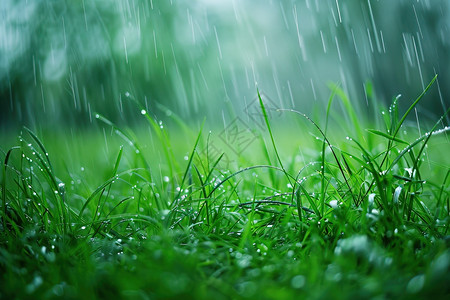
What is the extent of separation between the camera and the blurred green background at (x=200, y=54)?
588 cm

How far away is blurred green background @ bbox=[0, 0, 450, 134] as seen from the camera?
5.88 meters

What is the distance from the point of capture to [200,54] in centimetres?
890

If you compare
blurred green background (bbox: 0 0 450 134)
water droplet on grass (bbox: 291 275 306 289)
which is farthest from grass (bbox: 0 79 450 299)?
blurred green background (bbox: 0 0 450 134)

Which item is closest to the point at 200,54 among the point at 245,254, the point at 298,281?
the point at 245,254

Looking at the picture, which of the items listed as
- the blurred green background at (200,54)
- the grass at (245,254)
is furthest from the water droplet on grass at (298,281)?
the blurred green background at (200,54)

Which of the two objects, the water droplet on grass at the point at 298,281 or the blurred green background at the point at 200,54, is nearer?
the water droplet on grass at the point at 298,281

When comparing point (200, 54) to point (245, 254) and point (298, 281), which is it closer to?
point (245, 254)

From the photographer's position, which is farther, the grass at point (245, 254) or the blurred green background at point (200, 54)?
the blurred green background at point (200, 54)

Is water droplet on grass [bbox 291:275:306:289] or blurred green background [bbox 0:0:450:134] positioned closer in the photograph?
water droplet on grass [bbox 291:275:306:289]

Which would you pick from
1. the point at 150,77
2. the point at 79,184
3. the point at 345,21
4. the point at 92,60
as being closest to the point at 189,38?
the point at 150,77

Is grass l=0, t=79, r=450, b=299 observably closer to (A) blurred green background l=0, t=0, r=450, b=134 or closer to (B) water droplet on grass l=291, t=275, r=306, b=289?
(B) water droplet on grass l=291, t=275, r=306, b=289

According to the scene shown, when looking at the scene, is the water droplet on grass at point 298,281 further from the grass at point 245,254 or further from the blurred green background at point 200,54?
the blurred green background at point 200,54

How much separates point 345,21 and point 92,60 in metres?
4.21

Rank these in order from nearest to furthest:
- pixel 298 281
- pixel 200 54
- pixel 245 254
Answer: pixel 298 281 < pixel 245 254 < pixel 200 54
